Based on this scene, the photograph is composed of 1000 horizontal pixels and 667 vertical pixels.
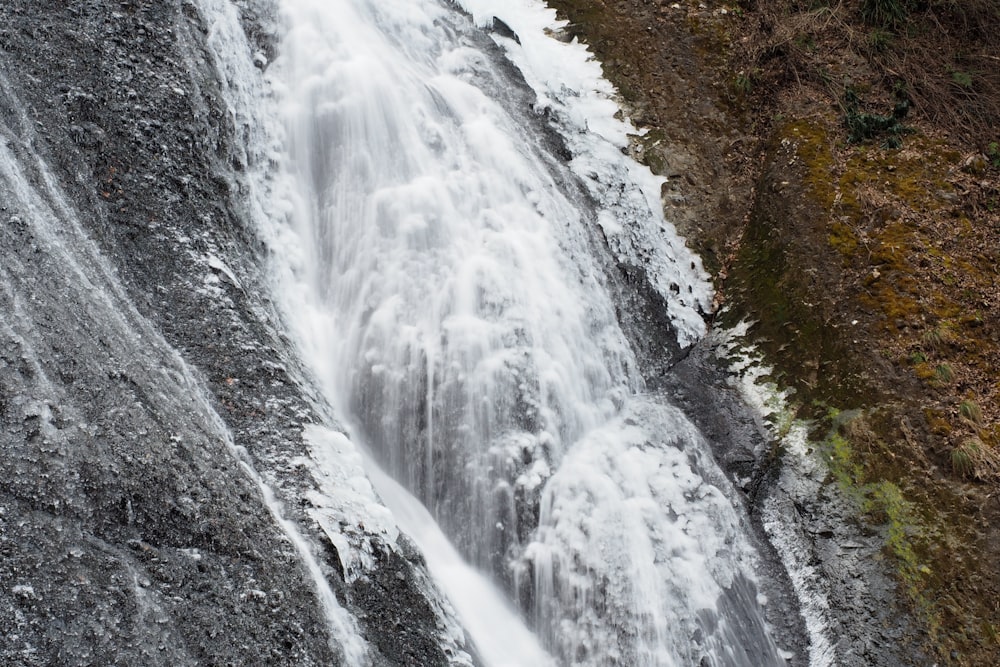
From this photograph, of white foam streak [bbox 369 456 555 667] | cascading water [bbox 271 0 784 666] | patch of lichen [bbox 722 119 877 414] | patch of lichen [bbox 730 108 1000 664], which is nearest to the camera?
white foam streak [bbox 369 456 555 667]

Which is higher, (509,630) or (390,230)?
(390,230)

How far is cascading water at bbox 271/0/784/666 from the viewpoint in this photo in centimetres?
560

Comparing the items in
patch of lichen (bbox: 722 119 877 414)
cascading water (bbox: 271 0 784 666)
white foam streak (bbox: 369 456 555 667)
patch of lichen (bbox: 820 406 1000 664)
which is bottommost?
white foam streak (bbox: 369 456 555 667)

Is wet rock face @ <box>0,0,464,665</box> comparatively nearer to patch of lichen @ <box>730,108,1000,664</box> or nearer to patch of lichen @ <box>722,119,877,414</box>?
patch of lichen @ <box>730,108,1000,664</box>

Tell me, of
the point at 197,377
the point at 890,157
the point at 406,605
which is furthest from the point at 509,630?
the point at 890,157

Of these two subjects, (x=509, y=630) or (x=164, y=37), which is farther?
(x=164, y=37)

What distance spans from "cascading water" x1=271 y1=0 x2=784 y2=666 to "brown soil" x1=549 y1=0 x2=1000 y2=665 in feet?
3.27

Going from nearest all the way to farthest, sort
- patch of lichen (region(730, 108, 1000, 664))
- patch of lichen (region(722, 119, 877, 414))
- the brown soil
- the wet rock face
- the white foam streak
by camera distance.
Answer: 1. the wet rock face
2. the white foam streak
3. patch of lichen (region(730, 108, 1000, 664))
4. the brown soil
5. patch of lichen (region(722, 119, 877, 414))

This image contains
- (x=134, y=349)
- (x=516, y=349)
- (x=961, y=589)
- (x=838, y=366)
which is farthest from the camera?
(x=838, y=366)

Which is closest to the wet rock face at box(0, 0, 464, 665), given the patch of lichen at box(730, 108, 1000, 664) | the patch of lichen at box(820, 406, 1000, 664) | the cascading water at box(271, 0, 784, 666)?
the cascading water at box(271, 0, 784, 666)

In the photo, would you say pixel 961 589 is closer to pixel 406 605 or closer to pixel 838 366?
pixel 838 366

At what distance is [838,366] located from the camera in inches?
266

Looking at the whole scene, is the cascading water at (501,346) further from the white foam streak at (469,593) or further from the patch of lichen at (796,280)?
the patch of lichen at (796,280)

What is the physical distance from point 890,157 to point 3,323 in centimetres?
822
